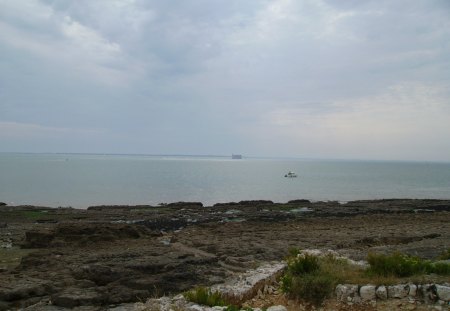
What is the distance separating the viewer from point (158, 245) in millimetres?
21656

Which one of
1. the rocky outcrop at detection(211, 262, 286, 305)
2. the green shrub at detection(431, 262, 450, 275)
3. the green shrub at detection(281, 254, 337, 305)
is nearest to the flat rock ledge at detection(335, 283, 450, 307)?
the green shrub at detection(281, 254, 337, 305)

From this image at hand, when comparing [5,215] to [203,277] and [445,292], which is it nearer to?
[203,277]

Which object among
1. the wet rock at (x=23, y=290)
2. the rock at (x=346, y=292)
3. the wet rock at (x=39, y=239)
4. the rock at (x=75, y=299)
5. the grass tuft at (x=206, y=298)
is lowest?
the wet rock at (x=39, y=239)

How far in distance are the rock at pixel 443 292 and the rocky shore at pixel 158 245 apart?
19.6 feet

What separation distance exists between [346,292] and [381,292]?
74cm

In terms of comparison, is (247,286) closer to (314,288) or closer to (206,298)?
(206,298)

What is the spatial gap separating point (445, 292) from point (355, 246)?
40.1 feet

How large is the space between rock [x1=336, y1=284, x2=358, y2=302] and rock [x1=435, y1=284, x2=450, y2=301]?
1.66 metres

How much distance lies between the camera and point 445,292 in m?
8.85

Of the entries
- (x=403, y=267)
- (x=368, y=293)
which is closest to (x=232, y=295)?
(x=368, y=293)

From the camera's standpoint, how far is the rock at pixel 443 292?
8.83 metres

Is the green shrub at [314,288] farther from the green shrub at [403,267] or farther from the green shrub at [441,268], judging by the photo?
the green shrub at [441,268]

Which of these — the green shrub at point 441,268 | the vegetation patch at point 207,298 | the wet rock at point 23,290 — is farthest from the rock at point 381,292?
the wet rock at point 23,290

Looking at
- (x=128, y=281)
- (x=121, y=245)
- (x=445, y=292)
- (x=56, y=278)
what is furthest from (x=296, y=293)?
(x=121, y=245)
